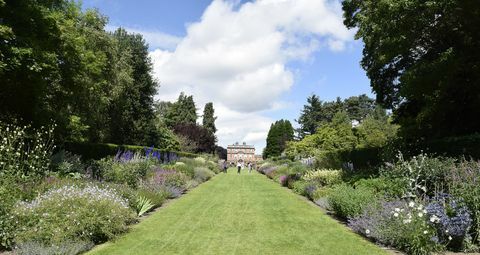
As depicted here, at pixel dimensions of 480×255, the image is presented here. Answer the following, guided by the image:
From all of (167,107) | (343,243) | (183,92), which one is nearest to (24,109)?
(343,243)

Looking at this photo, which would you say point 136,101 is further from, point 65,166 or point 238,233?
point 238,233

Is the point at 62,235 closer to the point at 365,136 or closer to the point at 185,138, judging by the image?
the point at 365,136

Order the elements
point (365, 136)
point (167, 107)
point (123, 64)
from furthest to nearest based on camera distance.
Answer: point (167, 107), point (365, 136), point (123, 64)

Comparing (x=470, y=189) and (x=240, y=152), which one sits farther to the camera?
(x=240, y=152)

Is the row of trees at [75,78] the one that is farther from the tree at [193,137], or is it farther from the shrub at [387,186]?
the shrub at [387,186]

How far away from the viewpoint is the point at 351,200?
1099cm

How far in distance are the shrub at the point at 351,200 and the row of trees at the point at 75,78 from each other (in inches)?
421

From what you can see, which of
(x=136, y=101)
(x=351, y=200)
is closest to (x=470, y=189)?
(x=351, y=200)

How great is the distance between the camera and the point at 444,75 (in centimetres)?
1580

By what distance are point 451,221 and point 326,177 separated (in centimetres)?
1029

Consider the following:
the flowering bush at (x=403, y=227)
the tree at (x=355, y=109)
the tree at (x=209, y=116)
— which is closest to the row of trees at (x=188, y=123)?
the tree at (x=209, y=116)

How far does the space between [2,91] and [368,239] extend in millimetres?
13761

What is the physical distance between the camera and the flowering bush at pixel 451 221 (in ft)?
25.1

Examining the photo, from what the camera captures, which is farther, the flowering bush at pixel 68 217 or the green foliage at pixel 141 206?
the green foliage at pixel 141 206
